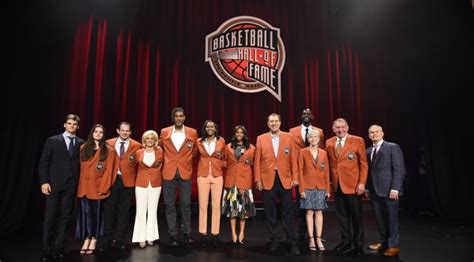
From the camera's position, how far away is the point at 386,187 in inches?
123

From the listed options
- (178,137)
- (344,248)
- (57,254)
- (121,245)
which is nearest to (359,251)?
(344,248)

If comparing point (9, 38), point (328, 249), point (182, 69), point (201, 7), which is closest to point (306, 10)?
point (201, 7)

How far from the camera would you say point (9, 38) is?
4242mm

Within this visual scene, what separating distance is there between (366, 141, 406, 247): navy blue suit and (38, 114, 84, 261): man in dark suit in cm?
318

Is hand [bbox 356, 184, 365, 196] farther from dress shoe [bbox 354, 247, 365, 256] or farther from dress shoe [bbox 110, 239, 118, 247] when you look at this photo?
dress shoe [bbox 110, 239, 118, 247]

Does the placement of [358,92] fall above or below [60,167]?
above

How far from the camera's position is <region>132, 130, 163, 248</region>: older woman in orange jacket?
10.9 feet

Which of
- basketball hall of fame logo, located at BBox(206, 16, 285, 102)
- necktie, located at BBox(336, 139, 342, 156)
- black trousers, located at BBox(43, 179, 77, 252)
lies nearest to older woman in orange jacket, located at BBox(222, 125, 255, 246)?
necktie, located at BBox(336, 139, 342, 156)

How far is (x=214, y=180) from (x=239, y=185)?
1.01 ft

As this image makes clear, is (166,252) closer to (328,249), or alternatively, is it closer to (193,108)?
(328,249)

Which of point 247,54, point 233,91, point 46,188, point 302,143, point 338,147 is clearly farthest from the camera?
point 247,54

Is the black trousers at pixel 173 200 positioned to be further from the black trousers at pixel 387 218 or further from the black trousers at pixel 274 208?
the black trousers at pixel 387 218

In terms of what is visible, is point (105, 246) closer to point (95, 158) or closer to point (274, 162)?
point (95, 158)

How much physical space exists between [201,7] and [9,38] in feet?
10.7
